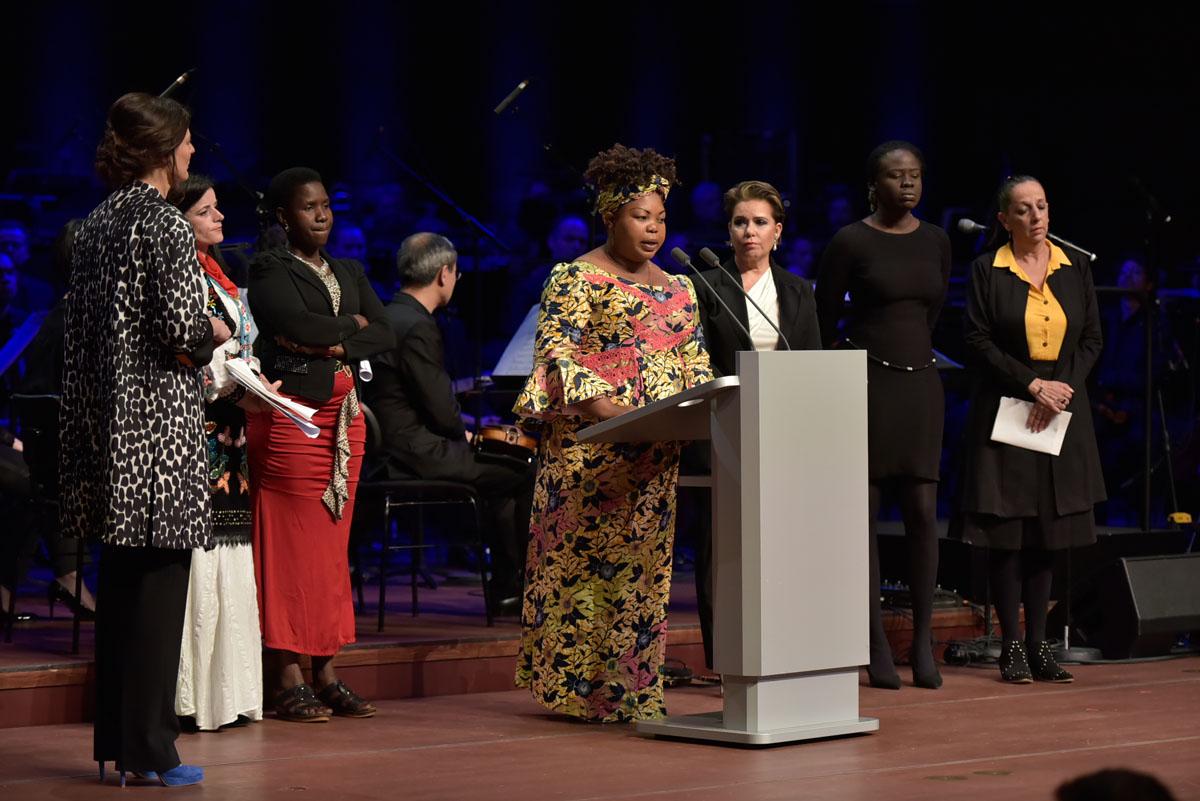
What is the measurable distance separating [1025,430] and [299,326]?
2484mm

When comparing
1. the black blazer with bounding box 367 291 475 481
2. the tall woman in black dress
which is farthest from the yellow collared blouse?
the black blazer with bounding box 367 291 475 481

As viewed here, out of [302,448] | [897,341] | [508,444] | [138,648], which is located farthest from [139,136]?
[508,444]

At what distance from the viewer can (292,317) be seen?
16.4 ft

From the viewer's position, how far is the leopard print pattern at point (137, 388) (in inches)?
155

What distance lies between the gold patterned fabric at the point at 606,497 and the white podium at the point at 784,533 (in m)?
0.26

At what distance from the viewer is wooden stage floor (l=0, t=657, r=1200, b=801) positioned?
13.3 ft

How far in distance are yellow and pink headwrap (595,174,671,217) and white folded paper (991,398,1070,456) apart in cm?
161

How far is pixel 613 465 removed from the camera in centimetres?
498

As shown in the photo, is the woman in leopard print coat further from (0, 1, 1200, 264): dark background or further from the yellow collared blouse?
(0, 1, 1200, 264): dark background

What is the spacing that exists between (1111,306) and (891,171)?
4839 mm

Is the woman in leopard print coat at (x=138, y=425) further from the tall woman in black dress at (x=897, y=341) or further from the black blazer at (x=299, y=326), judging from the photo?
the tall woman in black dress at (x=897, y=341)

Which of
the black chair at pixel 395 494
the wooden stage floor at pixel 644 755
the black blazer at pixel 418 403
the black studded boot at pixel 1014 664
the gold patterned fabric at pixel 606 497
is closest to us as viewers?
the wooden stage floor at pixel 644 755

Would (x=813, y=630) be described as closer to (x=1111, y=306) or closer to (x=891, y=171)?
(x=891, y=171)

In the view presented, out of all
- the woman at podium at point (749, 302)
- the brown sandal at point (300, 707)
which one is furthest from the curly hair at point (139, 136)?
the woman at podium at point (749, 302)
